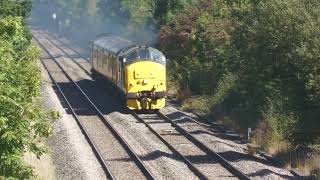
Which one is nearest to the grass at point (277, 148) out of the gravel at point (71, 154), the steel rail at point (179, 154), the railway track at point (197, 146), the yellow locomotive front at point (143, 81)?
the railway track at point (197, 146)

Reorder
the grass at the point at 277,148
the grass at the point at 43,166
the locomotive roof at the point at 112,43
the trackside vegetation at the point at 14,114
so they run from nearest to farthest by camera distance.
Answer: the trackside vegetation at the point at 14,114 < the grass at the point at 43,166 < the grass at the point at 277,148 < the locomotive roof at the point at 112,43

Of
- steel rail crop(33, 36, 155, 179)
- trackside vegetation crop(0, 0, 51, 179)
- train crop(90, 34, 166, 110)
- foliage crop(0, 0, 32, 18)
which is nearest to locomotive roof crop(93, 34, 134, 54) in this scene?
train crop(90, 34, 166, 110)

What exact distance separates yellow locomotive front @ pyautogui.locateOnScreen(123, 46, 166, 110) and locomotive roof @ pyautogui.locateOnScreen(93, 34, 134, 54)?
6.48 feet

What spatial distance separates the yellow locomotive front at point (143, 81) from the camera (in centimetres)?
2912

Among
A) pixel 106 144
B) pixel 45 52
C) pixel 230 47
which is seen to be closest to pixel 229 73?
pixel 230 47

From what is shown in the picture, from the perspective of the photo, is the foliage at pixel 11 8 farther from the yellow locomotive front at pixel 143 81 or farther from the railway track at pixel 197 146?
the railway track at pixel 197 146

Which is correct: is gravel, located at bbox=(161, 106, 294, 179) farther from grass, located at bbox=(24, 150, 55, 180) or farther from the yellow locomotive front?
grass, located at bbox=(24, 150, 55, 180)

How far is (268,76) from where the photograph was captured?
2622 centimetres

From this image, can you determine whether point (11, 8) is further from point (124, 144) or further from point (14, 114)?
point (14, 114)

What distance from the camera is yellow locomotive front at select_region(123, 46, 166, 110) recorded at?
29.1m

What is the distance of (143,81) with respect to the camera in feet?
95.9

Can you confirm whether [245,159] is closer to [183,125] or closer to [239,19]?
[183,125]

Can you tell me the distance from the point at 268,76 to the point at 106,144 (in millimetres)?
7148

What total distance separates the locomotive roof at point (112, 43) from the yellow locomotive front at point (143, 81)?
77.7 inches
